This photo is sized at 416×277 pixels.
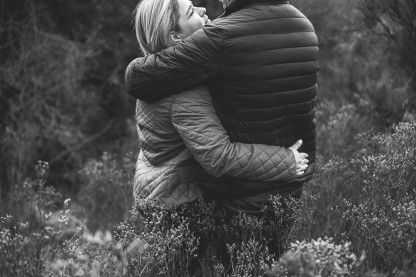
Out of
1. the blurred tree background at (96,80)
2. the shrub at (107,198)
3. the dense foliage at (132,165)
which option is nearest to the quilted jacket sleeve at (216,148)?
the dense foliage at (132,165)

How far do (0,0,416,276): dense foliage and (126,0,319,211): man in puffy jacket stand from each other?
45 centimetres

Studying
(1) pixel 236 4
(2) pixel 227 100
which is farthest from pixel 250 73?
(1) pixel 236 4

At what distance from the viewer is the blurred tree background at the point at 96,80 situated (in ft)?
16.7

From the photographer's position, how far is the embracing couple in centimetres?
268

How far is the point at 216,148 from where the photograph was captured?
8.91ft

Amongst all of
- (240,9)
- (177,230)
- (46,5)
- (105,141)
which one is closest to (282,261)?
(177,230)

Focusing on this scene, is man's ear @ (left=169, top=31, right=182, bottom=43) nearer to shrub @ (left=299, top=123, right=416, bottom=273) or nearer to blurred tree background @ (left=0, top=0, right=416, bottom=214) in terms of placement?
shrub @ (left=299, top=123, right=416, bottom=273)

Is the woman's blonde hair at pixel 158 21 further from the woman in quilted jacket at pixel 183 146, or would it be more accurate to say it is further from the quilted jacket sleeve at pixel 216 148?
the quilted jacket sleeve at pixel 216 148

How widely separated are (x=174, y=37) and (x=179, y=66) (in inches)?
14.5

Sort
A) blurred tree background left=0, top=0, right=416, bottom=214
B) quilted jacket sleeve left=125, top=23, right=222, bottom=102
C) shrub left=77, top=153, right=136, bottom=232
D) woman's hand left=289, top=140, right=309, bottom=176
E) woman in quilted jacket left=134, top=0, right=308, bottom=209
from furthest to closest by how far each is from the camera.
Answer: blurred tree background left=0, top=0, right=416, bottom=214 → shrub left=77, top=153, right=136, bottom=232 → woman's hand left=289, top=140, right=309, bottom=176 → woman in quilted jacket left=134, top=0, right=308, bottom=209 → quilted jacket sleeve left=125, top=23, right=222, bottom=102

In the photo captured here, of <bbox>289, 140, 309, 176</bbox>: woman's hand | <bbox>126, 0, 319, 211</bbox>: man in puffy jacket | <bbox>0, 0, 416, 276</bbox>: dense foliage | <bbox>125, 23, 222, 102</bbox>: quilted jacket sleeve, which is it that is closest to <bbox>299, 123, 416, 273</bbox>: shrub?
<bbox>0, 0, 416, 276</bbox>: dense foliage

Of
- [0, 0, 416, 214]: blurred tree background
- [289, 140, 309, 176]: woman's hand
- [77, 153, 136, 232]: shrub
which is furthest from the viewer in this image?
[0, 0, 416, 214]: blurred tree background

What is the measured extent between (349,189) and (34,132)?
13.1ft

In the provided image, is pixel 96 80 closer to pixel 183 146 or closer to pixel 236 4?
pixel 183 146
